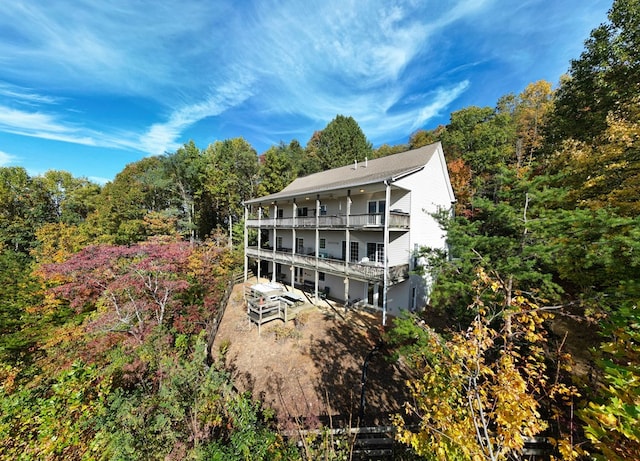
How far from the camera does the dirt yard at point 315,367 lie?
7902 mm

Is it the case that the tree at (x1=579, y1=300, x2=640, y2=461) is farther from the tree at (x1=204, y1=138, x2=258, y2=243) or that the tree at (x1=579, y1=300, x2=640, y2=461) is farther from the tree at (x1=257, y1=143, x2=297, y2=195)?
the tree at (x1=204, y1=138, x2=258, y2=243)

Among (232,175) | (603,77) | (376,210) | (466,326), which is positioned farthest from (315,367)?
(232,175)

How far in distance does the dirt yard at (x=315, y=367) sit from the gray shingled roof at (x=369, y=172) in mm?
8128

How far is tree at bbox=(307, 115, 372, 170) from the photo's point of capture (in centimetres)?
3575

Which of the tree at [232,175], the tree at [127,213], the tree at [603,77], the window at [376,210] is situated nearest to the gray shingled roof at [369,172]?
the window at [376,210]

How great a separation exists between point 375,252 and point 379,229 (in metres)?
2.78

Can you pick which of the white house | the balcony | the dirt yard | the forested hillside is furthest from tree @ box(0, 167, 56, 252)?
the balcony

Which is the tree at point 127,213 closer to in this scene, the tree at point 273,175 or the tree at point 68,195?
the tree at point 68,195

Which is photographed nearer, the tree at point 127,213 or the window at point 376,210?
the window at point 376,210

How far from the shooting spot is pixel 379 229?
1292cm

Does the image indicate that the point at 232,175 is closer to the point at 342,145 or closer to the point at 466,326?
the point at 342,145

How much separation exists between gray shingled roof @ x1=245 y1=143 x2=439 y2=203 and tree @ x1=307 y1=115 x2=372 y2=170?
13.3 m

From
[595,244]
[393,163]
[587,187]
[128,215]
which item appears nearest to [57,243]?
[128,215]

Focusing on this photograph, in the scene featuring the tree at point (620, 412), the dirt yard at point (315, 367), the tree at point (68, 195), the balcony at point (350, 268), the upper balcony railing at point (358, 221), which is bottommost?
the dirt yard at point (315, 367)
